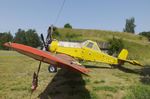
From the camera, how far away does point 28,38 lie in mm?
140625

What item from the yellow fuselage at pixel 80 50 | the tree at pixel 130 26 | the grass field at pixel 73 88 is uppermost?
the tree at pixel 130 26

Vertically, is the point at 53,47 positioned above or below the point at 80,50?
above

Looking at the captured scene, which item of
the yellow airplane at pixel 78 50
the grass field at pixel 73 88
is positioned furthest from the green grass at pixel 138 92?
the yellow airplane at pixel 78 50

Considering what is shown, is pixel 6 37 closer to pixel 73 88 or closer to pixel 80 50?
pixel 80 50

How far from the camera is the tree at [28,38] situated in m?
135

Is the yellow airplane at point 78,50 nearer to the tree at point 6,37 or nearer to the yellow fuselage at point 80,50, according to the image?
the yellow fuselage at point 80,50

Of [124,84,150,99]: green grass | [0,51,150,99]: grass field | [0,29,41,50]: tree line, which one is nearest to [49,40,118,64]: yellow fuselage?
[0,51,150,99]: grass field

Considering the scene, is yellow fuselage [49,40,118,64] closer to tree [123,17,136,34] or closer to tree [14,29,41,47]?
tree [14,29,41,47]

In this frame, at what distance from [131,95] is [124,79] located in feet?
13.3

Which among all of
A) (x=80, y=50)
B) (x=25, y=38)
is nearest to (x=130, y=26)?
(x=25, y=38)

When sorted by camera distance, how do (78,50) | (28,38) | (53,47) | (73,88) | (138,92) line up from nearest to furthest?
1. (138,92)
2. (73,88)
3. (53,47)
4. (78,50)
5. (28,38)

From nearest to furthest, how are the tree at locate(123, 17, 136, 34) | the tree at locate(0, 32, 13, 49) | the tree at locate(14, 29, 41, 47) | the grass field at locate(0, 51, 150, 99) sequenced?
the grass field at locate(0, 51, 150, 99), the tree at locate(14, 29, 41, 47), the tree at locate(0, 32, 13, 49), the tree at locate(123, 17, 136, 34)

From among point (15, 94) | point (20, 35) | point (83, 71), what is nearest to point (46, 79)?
point (15, 94)

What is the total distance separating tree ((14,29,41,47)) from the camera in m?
135
